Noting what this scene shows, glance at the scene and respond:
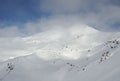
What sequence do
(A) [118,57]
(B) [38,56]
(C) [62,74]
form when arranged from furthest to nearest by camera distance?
(B) [38,56] → (C) [62,74] → (A) [118,57]

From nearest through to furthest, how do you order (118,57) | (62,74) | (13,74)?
(118,57) → (62,74) → (13,74)

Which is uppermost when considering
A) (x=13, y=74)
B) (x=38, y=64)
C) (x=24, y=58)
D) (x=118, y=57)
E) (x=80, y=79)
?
(x=24, y=58)

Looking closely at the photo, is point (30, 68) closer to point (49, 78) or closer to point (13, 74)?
point (13, 74)

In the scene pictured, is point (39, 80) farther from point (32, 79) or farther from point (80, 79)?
point (80, 79)

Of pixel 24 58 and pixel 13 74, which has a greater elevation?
pixel 24 58

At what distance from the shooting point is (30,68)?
84750 millimetres

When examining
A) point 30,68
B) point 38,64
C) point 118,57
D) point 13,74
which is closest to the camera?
point 118,57

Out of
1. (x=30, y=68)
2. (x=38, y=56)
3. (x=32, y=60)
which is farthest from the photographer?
(x=38, y=56)

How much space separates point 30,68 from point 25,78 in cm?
1254

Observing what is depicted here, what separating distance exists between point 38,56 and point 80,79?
52244 millimetres

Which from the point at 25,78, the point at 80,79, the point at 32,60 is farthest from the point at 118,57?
the point at 32,60

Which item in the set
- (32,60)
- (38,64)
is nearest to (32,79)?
(38,64)

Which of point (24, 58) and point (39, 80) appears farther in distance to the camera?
point (24, 58)

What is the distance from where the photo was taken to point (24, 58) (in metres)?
99.7
